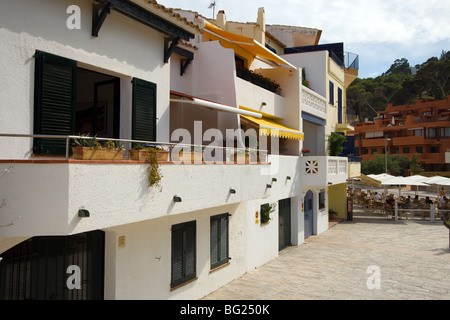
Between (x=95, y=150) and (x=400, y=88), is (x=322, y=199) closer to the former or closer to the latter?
(x=95, y=150)

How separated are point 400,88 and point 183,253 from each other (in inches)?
3677

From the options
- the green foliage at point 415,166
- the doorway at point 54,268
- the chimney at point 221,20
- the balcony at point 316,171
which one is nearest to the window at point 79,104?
the doorway at point 54,268

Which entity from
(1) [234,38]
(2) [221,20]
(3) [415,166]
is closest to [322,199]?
(2) [221,20]

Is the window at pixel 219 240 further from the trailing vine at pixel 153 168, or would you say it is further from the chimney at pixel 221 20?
the chimney at pixel 221 20

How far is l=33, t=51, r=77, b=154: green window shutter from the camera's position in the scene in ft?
24.7

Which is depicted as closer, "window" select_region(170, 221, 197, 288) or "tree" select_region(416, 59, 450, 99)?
"window" select_region(170, 221, 197, 288)

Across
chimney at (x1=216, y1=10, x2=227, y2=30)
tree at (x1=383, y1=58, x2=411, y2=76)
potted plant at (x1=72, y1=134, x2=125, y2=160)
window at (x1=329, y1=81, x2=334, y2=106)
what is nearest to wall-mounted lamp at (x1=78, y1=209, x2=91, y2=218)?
potted plant at (x1=72, y1=134, x2=125, y2=160)

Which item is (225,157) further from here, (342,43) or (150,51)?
(342,43)

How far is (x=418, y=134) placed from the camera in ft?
245

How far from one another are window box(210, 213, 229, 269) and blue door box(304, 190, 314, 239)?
Result: 9949 millimetres

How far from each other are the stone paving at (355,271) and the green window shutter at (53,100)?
23.3 ft

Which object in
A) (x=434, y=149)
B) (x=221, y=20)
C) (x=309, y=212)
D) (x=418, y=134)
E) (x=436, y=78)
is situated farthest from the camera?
(x=436, y=78)

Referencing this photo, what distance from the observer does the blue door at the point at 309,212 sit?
73.8ft

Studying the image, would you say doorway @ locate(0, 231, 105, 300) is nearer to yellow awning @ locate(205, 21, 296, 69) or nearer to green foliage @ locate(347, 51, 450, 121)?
yellow awning @ locate(205, 21, 296, 69)
